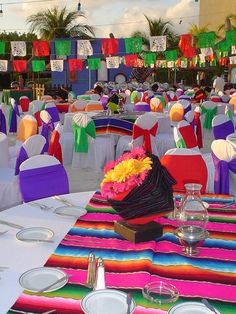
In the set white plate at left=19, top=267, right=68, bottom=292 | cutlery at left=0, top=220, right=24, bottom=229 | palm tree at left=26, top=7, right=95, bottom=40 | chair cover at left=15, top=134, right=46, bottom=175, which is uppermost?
palm tree at left=26, top=7, right=95, bottom=40

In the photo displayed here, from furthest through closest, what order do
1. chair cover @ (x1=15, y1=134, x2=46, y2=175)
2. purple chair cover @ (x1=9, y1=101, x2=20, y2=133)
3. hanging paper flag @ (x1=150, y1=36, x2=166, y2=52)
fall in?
hanging paper flag @ (x1=150, y1=36, x2=166, y2=52) < purple chair cover @ (x1=9, y1=101, x2=20, y2=133) < chair cover @ (x1=15, y1=134, x2=46, y2=175)

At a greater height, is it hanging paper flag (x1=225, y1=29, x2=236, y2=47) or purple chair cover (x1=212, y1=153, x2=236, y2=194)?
hanging paper flag (x1=225, y1=29, x2=236, y2=47)

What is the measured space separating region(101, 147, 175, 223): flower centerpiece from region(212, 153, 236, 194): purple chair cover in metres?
1.37

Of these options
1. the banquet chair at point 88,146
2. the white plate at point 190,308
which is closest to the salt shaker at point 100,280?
the white plate at point 190,308

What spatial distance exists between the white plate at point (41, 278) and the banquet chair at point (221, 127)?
3958 millimetres

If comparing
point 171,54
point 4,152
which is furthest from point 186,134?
point 171,54

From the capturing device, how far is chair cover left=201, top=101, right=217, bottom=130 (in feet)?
31.3

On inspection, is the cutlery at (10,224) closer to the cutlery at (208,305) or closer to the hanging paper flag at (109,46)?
the cutlery at (208,305)

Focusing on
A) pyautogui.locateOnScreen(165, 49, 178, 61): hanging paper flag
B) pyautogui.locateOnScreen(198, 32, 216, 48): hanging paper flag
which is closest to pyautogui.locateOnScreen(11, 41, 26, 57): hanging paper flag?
pyautogui.locateOnScreen(198, 32, 216, 48): hanging paper flag

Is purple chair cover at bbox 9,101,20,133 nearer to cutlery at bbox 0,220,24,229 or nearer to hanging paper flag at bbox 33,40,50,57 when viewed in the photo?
hanging paper flag at bbox 33,40,50,57

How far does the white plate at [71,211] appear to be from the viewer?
2058 mm

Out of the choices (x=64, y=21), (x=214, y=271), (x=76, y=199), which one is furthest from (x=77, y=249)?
(x=64, y=21)

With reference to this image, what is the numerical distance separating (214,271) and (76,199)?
1014mm

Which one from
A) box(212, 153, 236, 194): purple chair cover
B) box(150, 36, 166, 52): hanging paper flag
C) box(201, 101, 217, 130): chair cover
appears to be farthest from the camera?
box(150, 36, 166, 52): hanging paper flag
